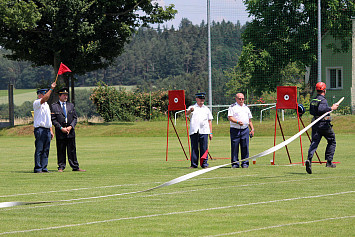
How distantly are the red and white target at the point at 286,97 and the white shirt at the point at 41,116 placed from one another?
632 centimetres

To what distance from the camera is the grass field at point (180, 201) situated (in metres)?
7.95

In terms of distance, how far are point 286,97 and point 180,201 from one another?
8.37 metres

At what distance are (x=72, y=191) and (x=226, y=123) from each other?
31.9 metres

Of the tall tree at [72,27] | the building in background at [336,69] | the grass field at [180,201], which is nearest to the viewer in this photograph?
the grass field at [180,201]

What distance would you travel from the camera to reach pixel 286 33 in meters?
53.0

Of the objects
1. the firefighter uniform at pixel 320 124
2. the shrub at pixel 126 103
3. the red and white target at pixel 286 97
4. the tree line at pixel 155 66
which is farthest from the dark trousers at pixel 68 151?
the tree line at pixel 155 66

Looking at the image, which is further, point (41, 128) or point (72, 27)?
point (72, 27)

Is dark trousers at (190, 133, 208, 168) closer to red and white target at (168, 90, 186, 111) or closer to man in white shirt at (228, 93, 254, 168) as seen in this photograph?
man in white shirt at (228, 93, 254, 168)

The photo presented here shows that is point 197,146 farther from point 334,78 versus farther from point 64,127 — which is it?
point 334,78

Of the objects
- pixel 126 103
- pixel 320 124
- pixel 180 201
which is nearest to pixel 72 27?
pixel 126 103

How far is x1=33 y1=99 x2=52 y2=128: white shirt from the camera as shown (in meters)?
15.9

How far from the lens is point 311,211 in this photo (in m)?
9.14

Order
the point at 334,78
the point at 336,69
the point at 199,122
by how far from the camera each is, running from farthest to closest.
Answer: the point at 334,78 → the point at 336,69 → the point at 199,122

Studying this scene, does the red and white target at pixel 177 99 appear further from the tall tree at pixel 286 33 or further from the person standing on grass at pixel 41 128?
the tall tree at pixel 286 33
